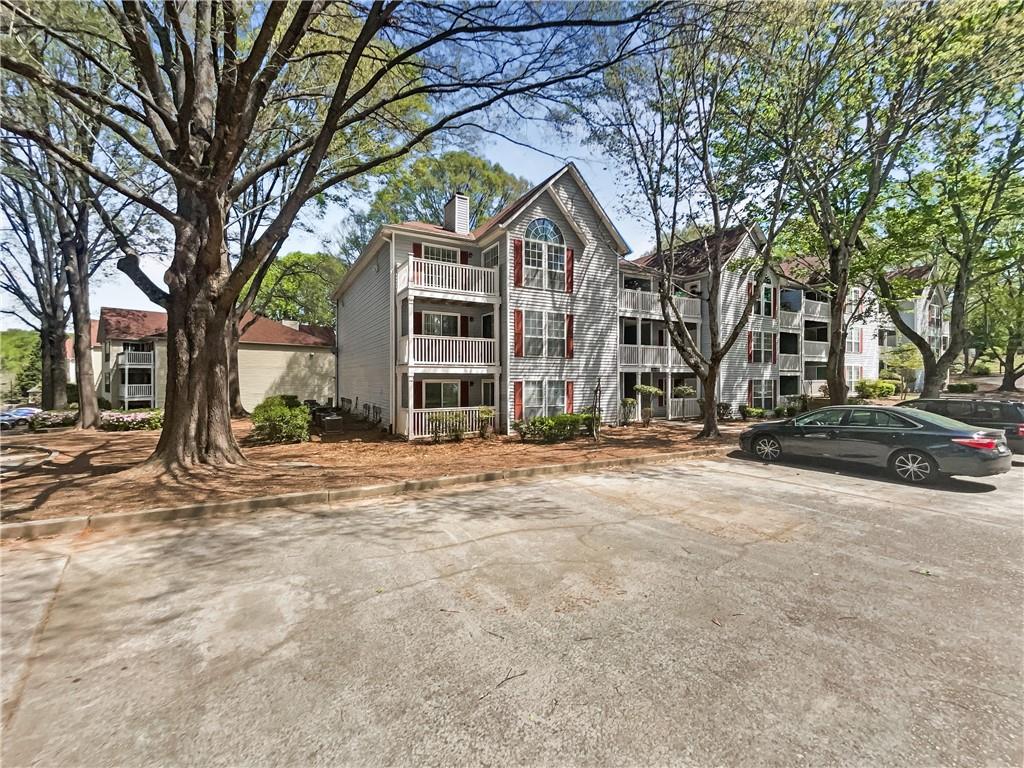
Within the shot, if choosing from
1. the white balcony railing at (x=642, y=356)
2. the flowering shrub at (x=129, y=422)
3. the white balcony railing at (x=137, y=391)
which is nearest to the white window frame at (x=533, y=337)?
the white balcony railing at (x=642, y=356)

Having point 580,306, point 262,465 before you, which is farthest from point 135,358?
point 580,306

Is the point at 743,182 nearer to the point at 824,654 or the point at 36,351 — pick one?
the point at 824,654

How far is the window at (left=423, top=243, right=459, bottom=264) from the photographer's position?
16156 millimetres

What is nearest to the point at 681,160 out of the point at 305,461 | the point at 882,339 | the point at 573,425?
the point at 573,425

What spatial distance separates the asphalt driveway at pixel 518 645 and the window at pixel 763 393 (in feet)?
61.1

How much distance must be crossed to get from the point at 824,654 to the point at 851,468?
844cm

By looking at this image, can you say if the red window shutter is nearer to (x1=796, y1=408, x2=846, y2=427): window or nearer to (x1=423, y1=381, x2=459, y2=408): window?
(x1=423, y1=381, x2=459, y2=408): window

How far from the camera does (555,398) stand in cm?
1722

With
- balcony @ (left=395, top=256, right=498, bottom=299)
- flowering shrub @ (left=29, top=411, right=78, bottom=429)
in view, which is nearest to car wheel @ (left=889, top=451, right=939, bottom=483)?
balcony @ (left=395, top=256, right=498, bottom=299)

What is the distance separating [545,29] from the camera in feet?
25.5

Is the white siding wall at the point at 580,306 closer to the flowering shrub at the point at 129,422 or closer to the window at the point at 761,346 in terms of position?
the window at the point at 761,346

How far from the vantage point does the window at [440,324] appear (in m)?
16.5

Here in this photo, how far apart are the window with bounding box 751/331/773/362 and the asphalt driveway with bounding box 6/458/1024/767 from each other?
740 inches

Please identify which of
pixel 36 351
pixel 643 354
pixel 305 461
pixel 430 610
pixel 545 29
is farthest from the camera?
pixel 36 351
